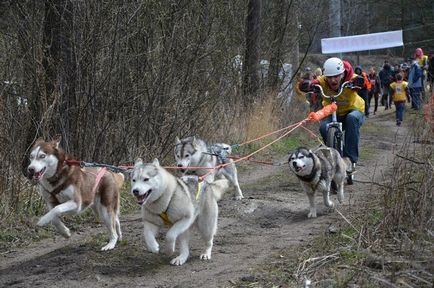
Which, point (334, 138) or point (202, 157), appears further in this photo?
point (334, 138)

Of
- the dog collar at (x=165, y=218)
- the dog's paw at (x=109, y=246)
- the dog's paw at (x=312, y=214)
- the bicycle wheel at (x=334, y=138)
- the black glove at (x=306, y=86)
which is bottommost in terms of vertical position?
the dog's paw at (x=312, y=214)

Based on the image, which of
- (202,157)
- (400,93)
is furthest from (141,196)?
(400,93)

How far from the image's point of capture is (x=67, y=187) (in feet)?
19.2

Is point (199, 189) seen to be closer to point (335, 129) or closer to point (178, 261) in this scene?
point (178, 261)

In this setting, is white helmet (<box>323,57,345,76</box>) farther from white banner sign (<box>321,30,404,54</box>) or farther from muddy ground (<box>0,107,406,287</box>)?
white banner sign (<box>321,30,404,54</box>)

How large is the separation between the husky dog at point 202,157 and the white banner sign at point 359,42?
55.4 ft

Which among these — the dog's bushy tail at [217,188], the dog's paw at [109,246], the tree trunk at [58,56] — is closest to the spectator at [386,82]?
the tree trunk at [58,56]

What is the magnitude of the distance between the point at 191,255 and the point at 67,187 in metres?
1.33

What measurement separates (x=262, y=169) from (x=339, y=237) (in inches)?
250

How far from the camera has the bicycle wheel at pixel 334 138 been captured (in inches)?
340

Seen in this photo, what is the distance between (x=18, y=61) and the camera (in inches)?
305

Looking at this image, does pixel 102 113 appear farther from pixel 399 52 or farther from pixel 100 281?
pixel 399 52

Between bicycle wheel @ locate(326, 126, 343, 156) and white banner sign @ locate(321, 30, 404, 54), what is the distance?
54.4ft

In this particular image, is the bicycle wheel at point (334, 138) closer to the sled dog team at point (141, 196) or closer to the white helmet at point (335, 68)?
the white helmet at point (335, 68)
